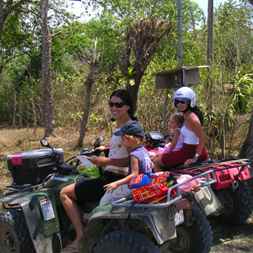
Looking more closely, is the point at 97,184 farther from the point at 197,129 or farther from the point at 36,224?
the point at 197,129

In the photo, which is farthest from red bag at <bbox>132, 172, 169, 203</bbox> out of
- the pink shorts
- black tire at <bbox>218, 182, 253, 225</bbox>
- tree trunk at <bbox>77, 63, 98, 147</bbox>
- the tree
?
tree trunk at <bbox>77, 63, 98, 147</bbox>

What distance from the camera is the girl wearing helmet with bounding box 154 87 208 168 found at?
18.7 feet

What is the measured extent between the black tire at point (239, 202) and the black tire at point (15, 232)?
2.38 m

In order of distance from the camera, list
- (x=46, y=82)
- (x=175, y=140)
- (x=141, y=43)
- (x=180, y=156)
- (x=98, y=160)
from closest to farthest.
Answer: (x=98, y=160) → (x=180, y=156) → (x=175, y=140) → (x=141, y=43) → (x=46, y=82)

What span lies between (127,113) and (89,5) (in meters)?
16.5

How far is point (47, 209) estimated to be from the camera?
4.66m

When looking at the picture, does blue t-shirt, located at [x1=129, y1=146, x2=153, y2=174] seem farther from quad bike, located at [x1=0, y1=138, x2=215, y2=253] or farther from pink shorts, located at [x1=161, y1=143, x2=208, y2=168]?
pink shorts, located at [x1=161, y1=143, x2=208, y2=168]

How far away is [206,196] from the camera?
193 inches

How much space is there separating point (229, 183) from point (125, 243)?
1626 millimetres

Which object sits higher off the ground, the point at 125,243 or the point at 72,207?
the point at 72,207

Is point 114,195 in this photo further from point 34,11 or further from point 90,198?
point 34,11

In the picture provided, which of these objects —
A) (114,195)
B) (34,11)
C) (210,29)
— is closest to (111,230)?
(114,195)

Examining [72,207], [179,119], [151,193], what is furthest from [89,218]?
[179,119]

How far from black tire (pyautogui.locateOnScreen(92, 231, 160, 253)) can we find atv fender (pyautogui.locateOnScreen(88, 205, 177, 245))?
0.08m
